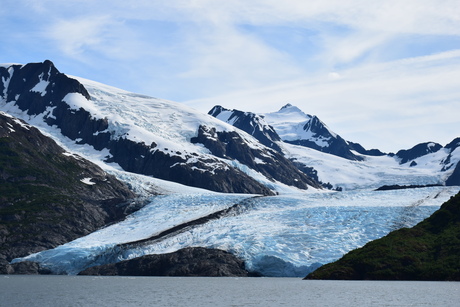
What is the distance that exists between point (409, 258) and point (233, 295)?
36.0 metres

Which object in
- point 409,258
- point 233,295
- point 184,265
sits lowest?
point 184,265

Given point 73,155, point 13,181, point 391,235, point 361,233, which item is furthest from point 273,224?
point 73,155

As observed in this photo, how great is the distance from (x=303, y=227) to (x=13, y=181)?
82.1 metres

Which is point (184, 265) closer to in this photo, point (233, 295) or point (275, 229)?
point (275, 229)

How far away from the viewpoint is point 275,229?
405 feet

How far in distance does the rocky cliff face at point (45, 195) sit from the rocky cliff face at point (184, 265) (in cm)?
2322

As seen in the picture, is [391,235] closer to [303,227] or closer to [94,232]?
[303,227]

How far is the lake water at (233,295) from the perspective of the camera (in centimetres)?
6253

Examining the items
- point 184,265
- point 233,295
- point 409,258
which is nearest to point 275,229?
point 184,265

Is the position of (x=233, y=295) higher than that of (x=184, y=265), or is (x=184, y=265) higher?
(x=233, y=295)

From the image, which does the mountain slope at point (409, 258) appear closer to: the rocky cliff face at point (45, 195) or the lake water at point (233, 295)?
the lake water at point (233, 295)

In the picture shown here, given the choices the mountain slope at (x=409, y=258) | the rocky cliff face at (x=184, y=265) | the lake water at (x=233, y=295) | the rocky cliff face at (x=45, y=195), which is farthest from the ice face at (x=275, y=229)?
the lake water at (x=233, y=295)

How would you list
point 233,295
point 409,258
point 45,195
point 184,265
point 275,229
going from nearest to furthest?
point 233,295, point 409,258, point 184,265, point 275,229, point 45,195

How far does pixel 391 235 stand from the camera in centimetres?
10706
